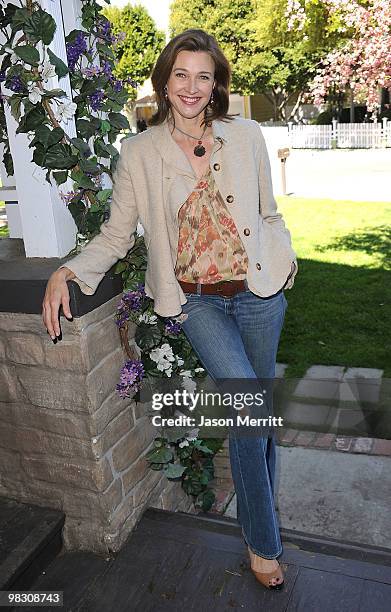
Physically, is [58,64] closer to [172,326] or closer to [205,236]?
[205,236]

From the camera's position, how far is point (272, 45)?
24.0 metres

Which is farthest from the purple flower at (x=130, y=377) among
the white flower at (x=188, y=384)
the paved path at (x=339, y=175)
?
the paved path at (x=339, y=175)

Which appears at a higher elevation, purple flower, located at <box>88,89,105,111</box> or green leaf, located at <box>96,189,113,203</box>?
purple flower, located at <box>88,89,105,111</box>

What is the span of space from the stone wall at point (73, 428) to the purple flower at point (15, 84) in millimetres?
826

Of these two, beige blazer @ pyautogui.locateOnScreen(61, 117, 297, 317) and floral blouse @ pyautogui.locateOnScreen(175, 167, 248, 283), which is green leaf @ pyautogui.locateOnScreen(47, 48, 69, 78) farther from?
floral blouse @ pyautogui.locateOnScreen(175, 167, 248, 283)

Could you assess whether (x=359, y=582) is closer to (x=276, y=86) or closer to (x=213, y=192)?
(x=213, y=192)

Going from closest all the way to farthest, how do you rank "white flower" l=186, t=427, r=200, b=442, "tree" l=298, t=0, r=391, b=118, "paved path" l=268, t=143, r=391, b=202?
"white flower" l=186, t=427, r=200, b=442 < "tree" l=298, t=0, r=391, b=118 < "paved path" l=268, t=143, r=391, b=202

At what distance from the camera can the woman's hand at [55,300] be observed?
1979 millimetres

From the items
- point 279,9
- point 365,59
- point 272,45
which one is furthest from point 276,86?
point 365,59

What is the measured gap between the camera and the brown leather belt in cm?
206

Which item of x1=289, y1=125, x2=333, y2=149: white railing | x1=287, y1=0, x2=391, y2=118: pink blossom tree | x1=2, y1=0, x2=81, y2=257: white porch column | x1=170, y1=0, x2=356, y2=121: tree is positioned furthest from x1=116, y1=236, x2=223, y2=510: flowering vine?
x1=170, y1=0, x2=356, y2=121: tree

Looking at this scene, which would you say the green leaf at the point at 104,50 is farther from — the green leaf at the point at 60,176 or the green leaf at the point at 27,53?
the green leaf at the point at 60,176

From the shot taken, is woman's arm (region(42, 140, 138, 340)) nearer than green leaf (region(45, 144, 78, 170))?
Yes

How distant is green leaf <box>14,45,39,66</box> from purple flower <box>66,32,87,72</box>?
23cm
